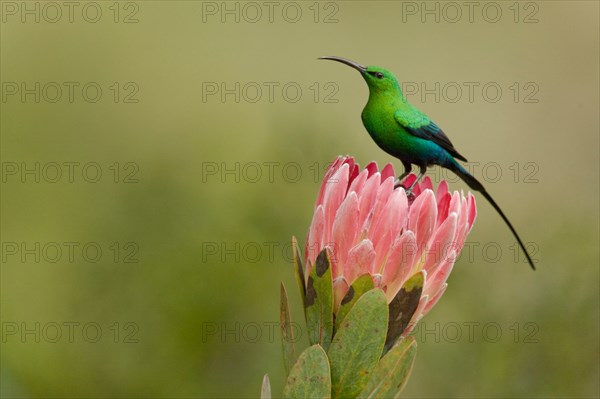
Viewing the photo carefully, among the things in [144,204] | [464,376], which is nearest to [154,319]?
[144,204]

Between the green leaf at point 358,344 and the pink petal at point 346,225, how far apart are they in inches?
1.4

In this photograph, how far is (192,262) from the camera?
1.02 m

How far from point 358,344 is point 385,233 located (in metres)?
0.07

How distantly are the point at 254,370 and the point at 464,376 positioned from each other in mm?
295

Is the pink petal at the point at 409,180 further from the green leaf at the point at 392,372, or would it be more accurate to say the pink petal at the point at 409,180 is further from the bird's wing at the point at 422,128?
the green leaf at the point at 392,372

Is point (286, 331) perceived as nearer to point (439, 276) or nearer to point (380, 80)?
point (439, 276)

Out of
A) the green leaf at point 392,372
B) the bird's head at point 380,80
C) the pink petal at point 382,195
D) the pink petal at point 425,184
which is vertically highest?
the bird's head at point 380,80

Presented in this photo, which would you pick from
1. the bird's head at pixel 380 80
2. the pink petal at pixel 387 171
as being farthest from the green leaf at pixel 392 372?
the bird's head at pixel 380 80

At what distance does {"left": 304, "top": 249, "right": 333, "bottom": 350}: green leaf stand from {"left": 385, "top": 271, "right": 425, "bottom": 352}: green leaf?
0.04 meters

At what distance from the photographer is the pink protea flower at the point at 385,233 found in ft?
1.45

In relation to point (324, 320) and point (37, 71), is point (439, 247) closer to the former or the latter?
point (324, 320)

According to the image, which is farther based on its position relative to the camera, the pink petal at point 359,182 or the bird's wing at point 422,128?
the bird's wing at point 422,128

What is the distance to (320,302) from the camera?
456mm

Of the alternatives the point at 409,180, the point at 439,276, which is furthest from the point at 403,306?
the point at 409,180
